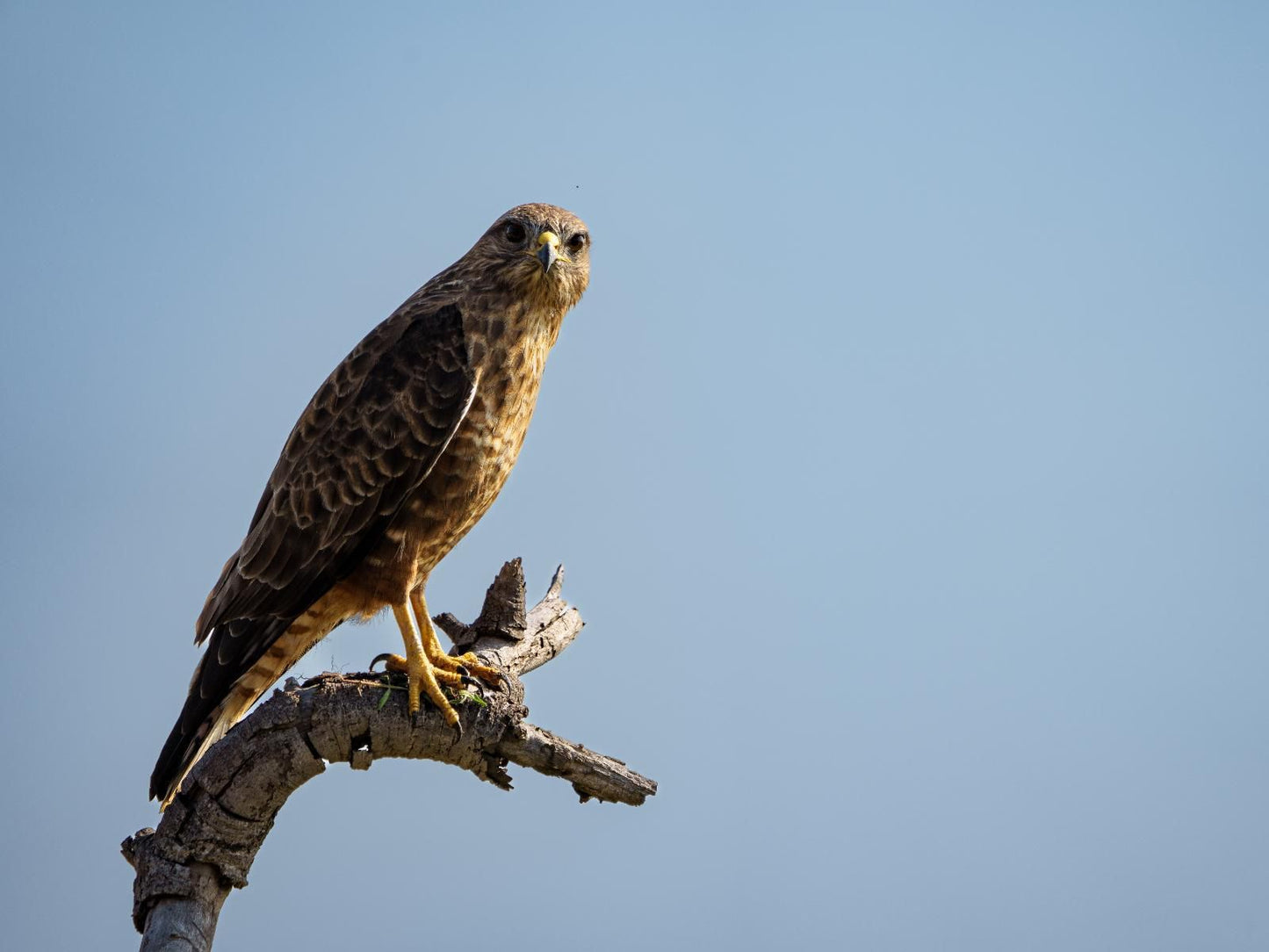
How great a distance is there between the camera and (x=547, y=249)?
13.5 feet

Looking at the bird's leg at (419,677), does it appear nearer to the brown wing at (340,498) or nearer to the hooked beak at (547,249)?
the brown wing at (340,498)

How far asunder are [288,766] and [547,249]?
186 centimetres

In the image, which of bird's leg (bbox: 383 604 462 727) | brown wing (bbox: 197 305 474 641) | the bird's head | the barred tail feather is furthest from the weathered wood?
the bird's head

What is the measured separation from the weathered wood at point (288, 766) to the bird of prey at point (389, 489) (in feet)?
0.36

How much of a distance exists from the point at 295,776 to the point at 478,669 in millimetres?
750

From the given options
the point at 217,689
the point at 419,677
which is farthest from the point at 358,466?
the point at 217,689

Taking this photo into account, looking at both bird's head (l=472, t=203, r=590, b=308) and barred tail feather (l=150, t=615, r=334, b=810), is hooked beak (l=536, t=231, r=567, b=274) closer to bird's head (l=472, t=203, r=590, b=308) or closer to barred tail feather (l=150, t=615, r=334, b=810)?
bird's head (l=472, t=203, r=590, b=308)

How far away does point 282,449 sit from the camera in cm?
430

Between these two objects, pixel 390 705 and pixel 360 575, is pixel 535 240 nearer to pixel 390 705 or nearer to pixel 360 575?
pixel 360 575

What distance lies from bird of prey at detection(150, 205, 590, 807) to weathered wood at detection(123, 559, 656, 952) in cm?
A: 11

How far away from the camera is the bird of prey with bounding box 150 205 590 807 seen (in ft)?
12.7

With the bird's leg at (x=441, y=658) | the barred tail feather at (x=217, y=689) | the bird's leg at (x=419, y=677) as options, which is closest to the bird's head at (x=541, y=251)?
the bird's leg at (x=441, y=658)

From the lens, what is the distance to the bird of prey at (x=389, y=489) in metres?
3.87

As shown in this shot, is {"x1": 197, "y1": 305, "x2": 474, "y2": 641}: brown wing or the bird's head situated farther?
the bird's head
